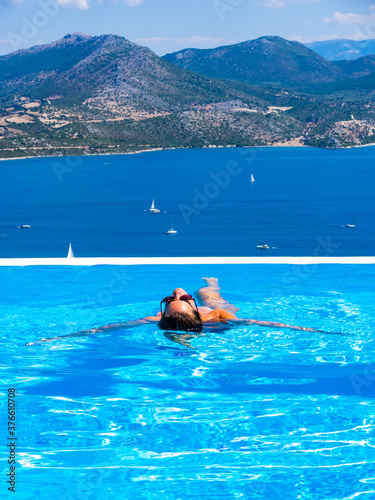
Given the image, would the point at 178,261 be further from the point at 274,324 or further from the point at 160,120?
the point at 160,120

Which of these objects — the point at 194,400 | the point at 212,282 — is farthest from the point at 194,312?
the point at 212,282

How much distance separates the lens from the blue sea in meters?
79.4

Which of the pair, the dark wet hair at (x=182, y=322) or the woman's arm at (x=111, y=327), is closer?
the dark wet hair at (x=182, y=322)

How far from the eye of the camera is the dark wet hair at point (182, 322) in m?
5.90

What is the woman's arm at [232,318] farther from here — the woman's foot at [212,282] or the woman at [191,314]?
the woman's foot at [212,282]

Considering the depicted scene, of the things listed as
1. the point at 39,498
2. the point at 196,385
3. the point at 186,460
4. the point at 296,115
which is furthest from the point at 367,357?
the point at 296,115

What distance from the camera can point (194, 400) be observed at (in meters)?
5.07

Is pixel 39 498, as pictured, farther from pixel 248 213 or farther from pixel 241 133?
pixel 241 133

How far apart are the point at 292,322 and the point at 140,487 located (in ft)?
12.1

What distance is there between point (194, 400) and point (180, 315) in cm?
99

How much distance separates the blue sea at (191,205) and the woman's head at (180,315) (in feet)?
217

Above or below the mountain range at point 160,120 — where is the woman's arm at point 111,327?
below

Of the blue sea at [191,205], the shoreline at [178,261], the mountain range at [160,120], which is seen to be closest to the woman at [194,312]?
the shoreline at [178,261]

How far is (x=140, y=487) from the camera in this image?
153 inches
